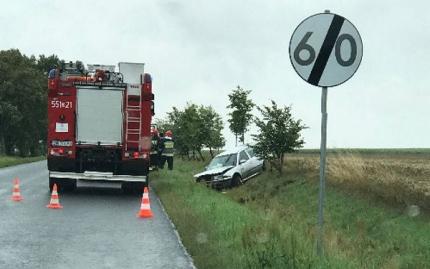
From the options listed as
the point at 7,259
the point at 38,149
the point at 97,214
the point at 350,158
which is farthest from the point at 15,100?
the point at 7,259

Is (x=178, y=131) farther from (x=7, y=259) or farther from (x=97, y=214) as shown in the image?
(x=7, y=259)

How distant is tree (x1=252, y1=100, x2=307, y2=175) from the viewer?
90.9ft

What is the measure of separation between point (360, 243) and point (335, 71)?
7403 mm

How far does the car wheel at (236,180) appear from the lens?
2585 centimetres

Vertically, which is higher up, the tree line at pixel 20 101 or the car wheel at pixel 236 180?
the tree line at pixel 20 101

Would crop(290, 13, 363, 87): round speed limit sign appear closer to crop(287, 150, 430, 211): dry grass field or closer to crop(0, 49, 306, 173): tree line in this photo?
crop(287, 150, 430, 211): dry grass field

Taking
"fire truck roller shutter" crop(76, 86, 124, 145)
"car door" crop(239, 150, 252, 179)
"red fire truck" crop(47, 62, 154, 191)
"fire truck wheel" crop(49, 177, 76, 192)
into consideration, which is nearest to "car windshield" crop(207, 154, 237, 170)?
"car door" crop(239, 150, 252, 179)

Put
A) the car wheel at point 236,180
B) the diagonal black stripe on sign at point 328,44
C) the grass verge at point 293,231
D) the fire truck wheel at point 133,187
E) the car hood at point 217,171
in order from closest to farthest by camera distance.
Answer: the diagonal black stripe on sign at point 328,44 < the grass verge at point 293,231 < the fire truck wheel at point 133,187 < the car hood at point 217,171 < the car wheel at point 236,180

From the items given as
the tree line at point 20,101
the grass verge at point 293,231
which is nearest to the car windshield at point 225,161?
the grass verge at point 293,231

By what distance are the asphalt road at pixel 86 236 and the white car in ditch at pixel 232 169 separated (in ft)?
29.8

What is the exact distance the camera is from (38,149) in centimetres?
8900

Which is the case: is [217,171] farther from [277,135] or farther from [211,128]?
[211,128]

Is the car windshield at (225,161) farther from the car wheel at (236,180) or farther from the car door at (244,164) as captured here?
the car wheel at (236,180)

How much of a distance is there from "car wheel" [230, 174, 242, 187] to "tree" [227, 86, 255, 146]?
22.7m
